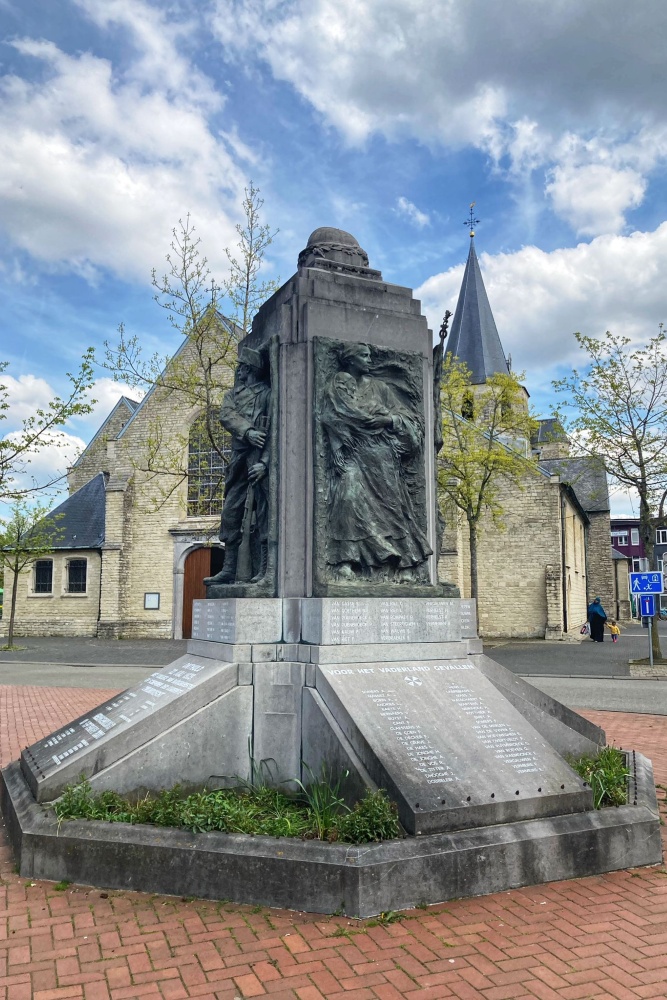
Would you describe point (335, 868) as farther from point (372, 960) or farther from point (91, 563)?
point (91, 563)

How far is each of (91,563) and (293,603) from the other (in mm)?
27577

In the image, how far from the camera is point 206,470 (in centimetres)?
2695

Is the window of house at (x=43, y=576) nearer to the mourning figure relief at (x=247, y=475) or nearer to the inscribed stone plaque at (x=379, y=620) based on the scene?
the mourning figure relief at (x=247, y=475)

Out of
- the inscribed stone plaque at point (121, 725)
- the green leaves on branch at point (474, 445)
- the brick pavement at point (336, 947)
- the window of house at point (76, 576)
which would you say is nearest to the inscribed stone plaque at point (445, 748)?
the brick pavement at point (336, 947)

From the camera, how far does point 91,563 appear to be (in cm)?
3155

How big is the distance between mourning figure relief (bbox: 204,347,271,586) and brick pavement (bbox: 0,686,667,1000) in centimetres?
265

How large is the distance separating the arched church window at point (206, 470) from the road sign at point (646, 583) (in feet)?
39.7

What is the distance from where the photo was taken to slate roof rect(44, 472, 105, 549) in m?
32.1

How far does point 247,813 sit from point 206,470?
75.1ft

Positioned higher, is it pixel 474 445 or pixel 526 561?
pixel 474 445

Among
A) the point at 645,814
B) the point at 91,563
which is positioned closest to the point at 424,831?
the point at 645,814

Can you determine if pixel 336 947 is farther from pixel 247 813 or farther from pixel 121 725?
pixel 121 725

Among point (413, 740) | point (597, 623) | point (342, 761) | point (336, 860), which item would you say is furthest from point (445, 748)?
point (597, 623)

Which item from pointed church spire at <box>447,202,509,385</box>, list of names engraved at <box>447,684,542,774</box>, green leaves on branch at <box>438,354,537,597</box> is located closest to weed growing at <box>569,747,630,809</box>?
list of names engraved at <box>447,684,542,774</box>
